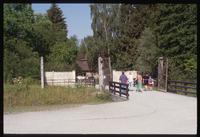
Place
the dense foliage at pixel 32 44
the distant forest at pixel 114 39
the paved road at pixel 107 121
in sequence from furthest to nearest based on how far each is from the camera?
the dense foliage at pixel 32 44
the distant forest at pixel 114 39
the paved road at pixel 107 121

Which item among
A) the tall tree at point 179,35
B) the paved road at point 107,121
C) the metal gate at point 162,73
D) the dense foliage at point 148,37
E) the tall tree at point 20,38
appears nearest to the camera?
the paved road at point 107,121

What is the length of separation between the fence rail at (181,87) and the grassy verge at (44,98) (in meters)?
4.85

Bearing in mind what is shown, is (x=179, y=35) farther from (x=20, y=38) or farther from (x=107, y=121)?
(x=107, y=121)

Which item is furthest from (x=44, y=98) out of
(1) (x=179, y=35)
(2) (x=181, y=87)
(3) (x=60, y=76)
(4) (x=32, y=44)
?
(4) (x=32, y=44)

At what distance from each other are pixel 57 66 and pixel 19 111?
41040 mm

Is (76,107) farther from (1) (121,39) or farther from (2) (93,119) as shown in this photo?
(1) (121,39)

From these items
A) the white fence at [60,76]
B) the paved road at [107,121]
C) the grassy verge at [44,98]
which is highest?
the white fence at [60,76]

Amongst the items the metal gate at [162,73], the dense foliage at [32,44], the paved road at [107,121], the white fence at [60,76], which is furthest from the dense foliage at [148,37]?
the white fence at [60,76]

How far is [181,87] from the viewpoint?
2589 cm

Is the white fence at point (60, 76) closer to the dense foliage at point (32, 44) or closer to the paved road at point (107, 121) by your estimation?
the dense foliage at point (32, 44)

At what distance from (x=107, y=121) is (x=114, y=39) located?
5153cm

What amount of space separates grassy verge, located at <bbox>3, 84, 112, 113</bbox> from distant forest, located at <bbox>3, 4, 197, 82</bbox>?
738 inches

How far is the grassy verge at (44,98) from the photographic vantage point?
773 inches

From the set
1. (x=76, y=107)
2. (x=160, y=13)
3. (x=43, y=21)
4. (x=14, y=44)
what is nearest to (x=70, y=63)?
(x=43, y=21)
